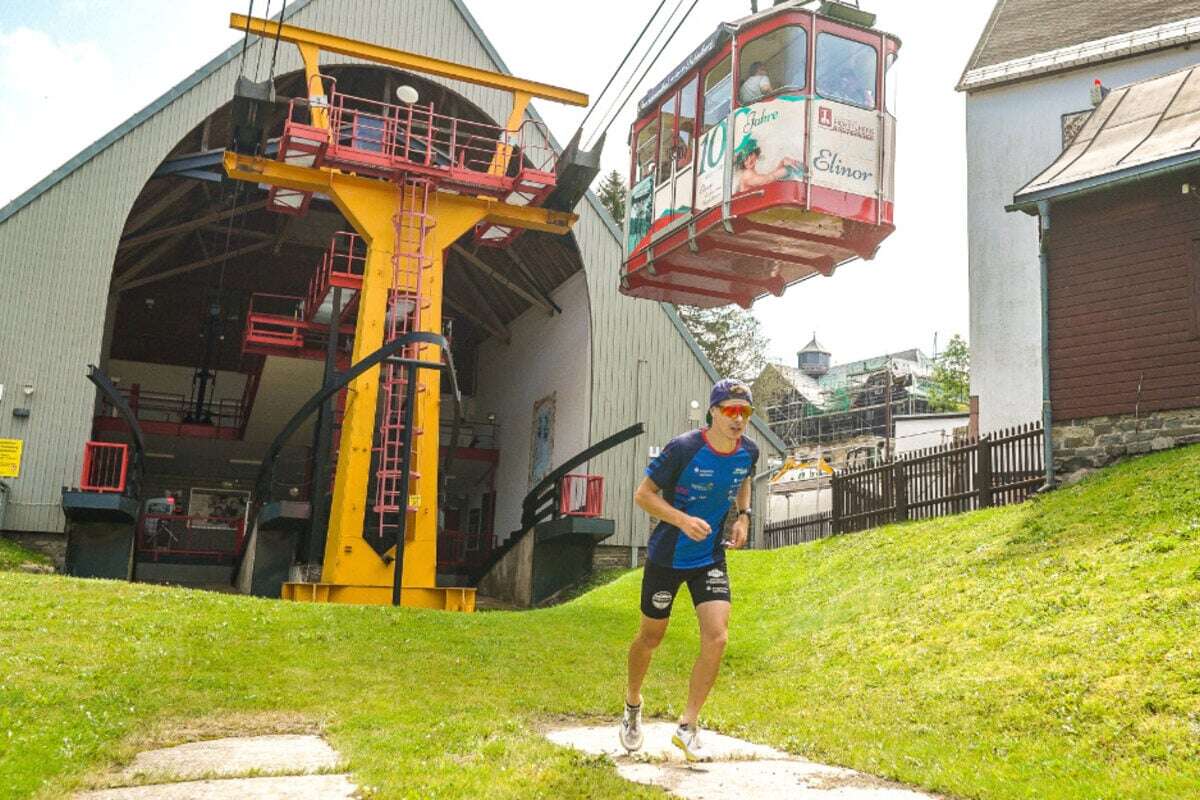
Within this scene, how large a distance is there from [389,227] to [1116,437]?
13957 millimetres

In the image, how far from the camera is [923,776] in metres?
6.04

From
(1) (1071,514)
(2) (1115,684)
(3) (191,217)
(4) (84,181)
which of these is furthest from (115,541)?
(2) (1115,684)

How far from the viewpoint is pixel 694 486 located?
20.4 feet

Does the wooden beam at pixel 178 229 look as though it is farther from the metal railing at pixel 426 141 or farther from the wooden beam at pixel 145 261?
the metal railing at pixel 426 141

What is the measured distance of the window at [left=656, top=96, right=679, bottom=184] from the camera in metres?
14.6

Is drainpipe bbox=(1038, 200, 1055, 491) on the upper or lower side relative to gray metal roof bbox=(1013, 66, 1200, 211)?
lower

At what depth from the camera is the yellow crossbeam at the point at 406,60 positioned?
70.9ft

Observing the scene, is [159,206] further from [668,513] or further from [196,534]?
[668,513]

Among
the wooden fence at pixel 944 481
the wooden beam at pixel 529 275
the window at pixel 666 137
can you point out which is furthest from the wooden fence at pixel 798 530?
the window at pixel 666 137

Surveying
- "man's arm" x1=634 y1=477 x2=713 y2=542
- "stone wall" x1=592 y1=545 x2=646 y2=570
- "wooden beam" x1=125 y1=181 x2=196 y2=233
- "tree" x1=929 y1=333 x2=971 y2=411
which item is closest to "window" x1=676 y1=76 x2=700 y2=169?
"man's arm" x1=634 y1=477 x2=713 y2=542

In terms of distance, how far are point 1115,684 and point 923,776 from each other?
287 centimetres

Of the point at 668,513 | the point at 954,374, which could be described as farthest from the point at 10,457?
the point at 954,374

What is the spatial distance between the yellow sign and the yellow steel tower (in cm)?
607

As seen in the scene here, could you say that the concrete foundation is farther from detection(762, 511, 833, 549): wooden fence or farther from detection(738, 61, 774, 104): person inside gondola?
detection(738, 61, 774, 104): person inside gondola
